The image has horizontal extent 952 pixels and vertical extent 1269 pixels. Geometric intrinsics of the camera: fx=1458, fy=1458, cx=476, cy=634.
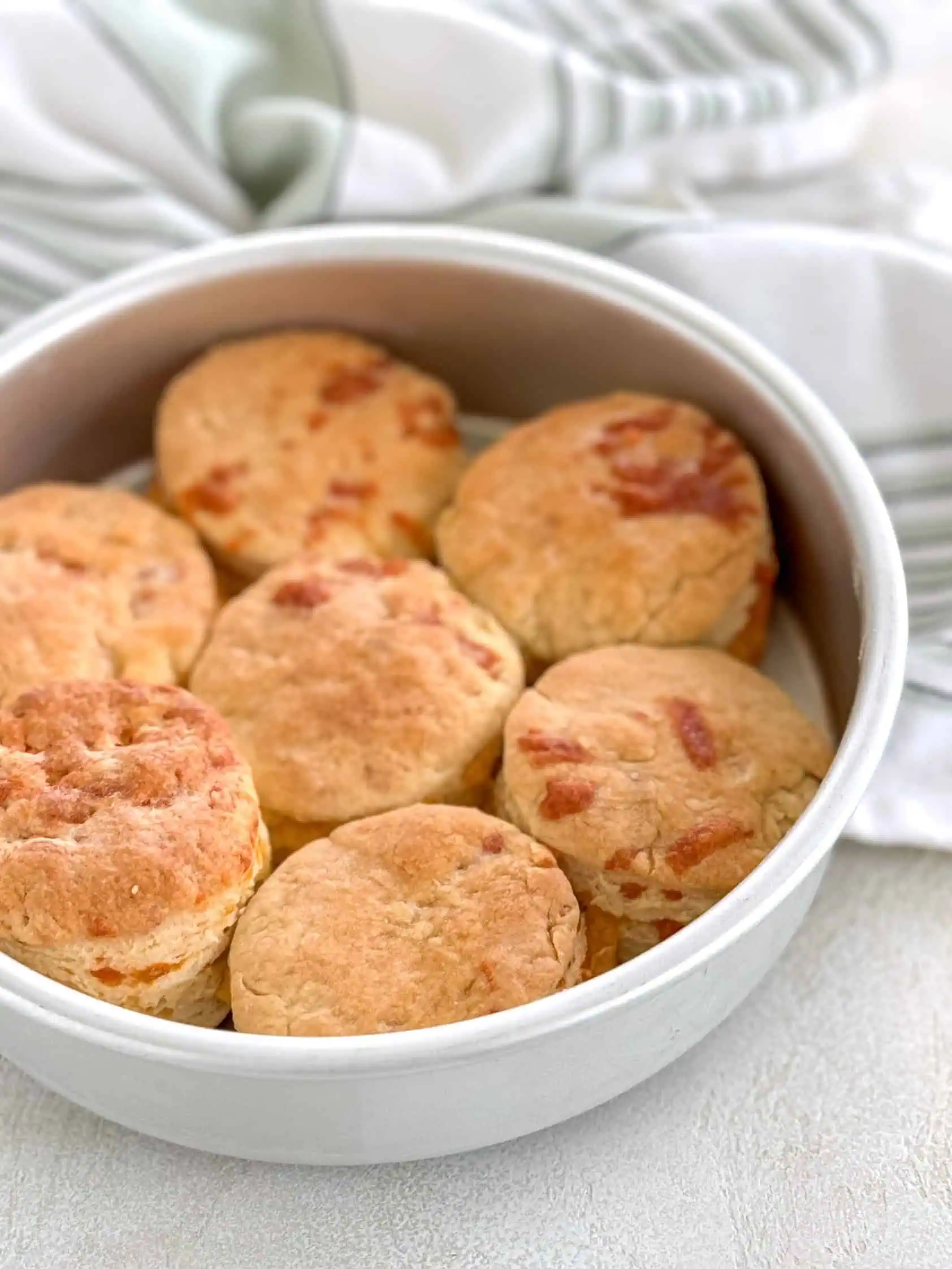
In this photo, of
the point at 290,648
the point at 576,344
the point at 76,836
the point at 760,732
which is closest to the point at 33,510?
the point at 290,648

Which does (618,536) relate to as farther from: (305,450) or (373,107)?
(373,107)

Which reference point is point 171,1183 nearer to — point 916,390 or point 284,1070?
point 284,1070

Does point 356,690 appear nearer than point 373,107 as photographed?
Yes

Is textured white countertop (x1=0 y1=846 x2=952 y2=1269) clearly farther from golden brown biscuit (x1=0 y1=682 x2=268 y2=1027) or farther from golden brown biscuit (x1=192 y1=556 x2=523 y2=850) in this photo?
golden brown biscuit (x1=192 y1=556 x2=523 y2=850)

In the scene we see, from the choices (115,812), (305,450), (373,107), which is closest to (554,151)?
(373,107)

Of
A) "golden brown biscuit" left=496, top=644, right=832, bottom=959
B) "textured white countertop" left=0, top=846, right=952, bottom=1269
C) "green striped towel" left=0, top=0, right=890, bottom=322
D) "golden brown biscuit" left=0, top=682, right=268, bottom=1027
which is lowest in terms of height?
"textured white countertop" left=0, top=846, right=952, bottom=1269

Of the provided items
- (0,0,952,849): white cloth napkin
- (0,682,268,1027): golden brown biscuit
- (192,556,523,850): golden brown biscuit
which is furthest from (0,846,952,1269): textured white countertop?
(0,0,952,849): white cloth napkin
